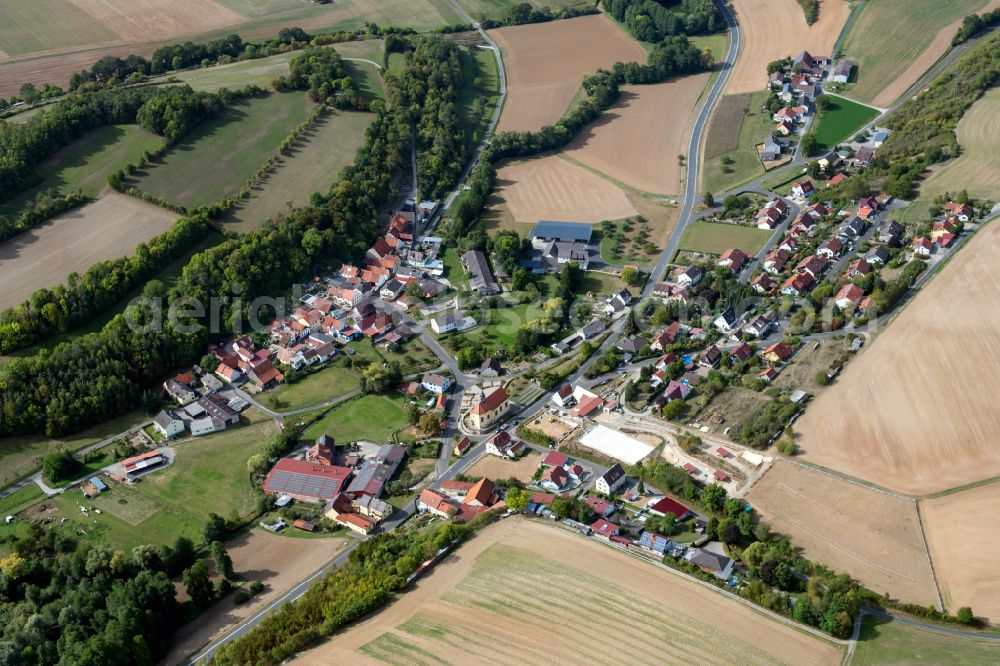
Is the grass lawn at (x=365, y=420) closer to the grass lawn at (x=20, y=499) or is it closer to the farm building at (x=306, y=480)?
the farm building at (x=306, y=480)

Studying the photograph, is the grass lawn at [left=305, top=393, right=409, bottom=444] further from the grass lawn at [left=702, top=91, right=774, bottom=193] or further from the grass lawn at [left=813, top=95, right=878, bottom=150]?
the grass lawn at [left=813, top=95, right=878, bottom=150]

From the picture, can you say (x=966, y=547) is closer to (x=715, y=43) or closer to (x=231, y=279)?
(x=231, y=279)

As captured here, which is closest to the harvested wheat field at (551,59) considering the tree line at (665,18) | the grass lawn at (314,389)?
the tree line at (665,18)

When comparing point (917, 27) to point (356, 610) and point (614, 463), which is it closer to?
point (614, 463)

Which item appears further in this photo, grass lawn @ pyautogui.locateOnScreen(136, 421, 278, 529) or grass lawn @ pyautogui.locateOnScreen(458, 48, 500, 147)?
grass lawn @ pyautogui.locateOnScreen(458, 48, 500, 147)

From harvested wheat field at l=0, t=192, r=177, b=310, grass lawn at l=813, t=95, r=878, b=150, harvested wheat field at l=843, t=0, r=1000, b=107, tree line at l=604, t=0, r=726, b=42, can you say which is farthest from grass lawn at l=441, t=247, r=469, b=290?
tree line at l=604, t=0, r=726, b=42

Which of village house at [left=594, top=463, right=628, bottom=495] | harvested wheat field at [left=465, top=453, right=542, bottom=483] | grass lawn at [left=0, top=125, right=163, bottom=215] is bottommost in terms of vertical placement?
harvested wheat field at [left=465, top=453, right=542, bottom=483]

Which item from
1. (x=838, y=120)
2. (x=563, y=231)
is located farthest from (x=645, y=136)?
(x=563, y=231)
